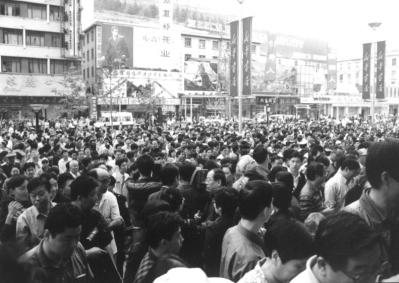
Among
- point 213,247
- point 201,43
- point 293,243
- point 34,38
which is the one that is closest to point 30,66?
point 34,38

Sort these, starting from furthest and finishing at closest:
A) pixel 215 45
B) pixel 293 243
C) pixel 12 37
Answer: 1. pixel 215 45
2. pixel 12 37
3. pixel 293 243

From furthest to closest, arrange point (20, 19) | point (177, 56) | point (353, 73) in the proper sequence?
point (353, 73)
point (177, 56)
point (20, 19)

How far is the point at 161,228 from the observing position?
293 centimetres

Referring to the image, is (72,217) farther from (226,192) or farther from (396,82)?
(396,82)

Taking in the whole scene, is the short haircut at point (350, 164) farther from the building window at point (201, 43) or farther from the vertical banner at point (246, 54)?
the building window at point (201, 43)

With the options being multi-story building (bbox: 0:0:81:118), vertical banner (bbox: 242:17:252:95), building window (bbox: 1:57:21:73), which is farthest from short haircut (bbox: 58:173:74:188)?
building window (bbox: 1:57:21:73)

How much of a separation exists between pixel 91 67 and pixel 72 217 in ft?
169

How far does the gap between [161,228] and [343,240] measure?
1323mm

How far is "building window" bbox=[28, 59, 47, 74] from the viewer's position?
41844 millimetres

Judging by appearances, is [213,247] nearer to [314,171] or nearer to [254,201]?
[254,201]

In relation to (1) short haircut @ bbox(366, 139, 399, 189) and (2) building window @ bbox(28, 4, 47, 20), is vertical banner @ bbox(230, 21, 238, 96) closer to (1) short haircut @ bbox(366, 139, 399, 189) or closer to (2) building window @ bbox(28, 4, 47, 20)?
(1) short haircut @ bbox(366, 139, 399, 189)

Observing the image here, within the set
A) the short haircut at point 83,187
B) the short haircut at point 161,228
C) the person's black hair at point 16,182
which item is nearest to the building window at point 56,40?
the person's black hair at point 16,182

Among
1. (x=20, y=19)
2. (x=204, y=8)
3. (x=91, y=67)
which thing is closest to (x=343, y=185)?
(x=20, y=19)

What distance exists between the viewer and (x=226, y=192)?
157 inches
